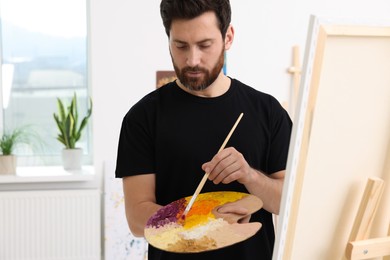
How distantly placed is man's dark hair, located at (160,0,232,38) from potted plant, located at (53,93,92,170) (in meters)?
2.52

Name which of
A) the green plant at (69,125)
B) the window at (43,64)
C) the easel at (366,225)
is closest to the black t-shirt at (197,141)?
the easel at (366,225)

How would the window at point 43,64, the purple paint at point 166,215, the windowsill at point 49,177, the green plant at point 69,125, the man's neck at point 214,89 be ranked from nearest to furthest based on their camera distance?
the purple paint at point 166,215 < the man's neck at point 214,89 < the windowsill at point 49,177 < the green plant at point 69,125 < the window at point 43,64

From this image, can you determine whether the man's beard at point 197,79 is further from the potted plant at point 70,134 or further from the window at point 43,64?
the window at point 43,64

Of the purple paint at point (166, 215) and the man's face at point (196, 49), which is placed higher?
the man's face at point (196, 49)

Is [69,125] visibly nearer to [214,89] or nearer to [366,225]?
[214,89]

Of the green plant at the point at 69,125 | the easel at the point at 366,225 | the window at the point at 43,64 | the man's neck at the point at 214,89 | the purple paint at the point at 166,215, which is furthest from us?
the window at the point at 43,64

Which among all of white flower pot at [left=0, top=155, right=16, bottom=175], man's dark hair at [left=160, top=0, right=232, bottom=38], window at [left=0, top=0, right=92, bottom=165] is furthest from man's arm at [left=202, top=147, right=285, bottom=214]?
window at [left=0, top=0, right=92, bottom=165]

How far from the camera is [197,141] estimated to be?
1.61 meters

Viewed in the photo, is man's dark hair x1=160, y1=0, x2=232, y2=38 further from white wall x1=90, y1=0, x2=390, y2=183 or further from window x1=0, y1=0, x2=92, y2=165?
window x1=0, y1=0, x2=92, y2=165

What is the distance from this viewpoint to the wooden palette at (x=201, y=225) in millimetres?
1296

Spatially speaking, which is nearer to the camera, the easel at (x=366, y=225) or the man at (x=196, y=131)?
the easel at (x=366, y=225)

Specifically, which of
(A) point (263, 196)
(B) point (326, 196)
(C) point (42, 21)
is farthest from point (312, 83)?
(C) point (42, 21)

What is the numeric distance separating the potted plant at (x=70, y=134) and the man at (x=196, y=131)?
2.43 m

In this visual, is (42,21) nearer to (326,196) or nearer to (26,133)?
(26,133)
